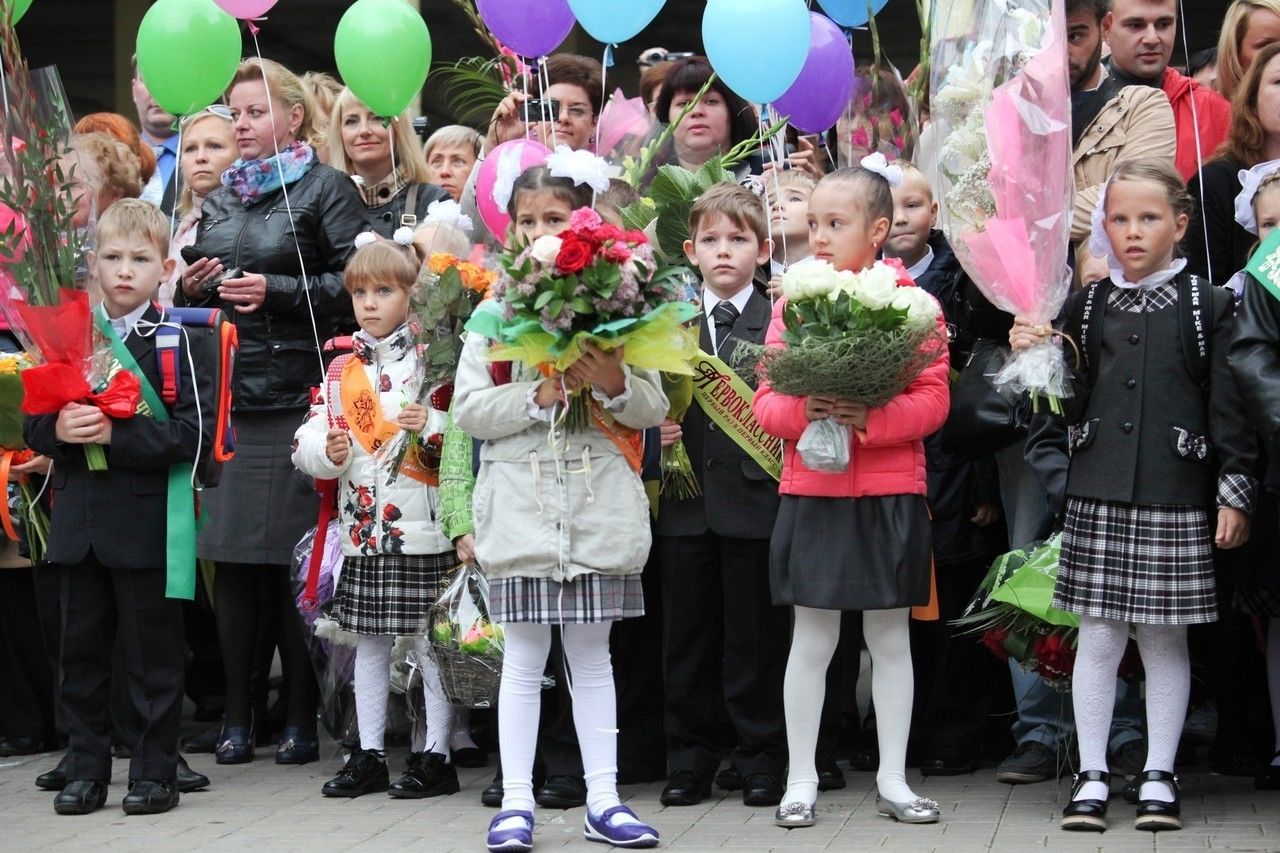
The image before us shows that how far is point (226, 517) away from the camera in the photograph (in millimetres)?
6676

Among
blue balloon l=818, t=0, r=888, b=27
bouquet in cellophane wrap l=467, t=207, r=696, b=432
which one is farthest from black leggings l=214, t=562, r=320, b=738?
blue balloon l=818, t=0, r=888, b=27

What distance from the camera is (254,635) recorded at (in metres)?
6.75

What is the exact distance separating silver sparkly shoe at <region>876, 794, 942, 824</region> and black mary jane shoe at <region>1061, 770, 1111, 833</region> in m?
0.38

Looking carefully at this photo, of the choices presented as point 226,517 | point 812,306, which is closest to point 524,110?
point 226,517

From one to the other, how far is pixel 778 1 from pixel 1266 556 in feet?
8.00

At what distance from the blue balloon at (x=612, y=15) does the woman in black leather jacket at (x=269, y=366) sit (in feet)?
4.26

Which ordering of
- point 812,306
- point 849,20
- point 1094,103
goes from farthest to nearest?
point 849,20 → point 1094,103 → point 812,306

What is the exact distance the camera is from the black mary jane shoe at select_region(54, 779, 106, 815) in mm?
5586

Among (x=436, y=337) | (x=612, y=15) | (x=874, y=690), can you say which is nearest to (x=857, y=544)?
(x=874, y=690)

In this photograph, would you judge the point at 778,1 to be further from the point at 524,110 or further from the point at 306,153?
the point at 306,153

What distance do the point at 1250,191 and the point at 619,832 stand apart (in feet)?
9.02

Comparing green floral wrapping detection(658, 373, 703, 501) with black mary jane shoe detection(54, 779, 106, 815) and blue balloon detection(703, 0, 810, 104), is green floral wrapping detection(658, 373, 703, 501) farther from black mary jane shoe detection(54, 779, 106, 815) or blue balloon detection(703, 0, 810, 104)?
black mary jane shoe detection(54, 779, 106, 815)

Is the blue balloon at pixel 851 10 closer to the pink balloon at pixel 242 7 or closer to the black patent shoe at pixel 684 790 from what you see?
the pink balloon at pixel 242 7

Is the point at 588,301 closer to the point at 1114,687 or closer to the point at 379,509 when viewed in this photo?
the point at 379,509
